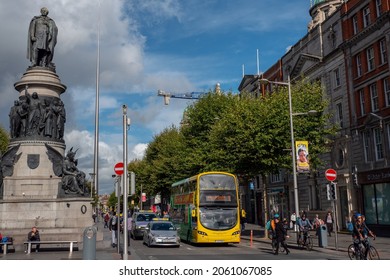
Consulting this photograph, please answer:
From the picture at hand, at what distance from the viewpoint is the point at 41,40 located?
81.1ft

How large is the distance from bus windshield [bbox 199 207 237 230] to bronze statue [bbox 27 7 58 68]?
12518mm

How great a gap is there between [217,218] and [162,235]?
134 inches

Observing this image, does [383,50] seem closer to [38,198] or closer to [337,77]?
[337,77]

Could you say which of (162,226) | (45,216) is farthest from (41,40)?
(162,226)

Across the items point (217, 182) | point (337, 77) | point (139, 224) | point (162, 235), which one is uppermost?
point (337, 77)

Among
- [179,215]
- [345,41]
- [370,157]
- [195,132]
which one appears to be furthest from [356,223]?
[195,132]

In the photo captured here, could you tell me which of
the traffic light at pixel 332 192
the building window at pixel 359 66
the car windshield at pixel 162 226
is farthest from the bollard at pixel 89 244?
the building window at pixel 359 66

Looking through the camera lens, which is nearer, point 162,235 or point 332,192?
point 332,192

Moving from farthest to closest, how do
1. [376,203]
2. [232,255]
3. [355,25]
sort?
[355,25], [376,203], [232,255]

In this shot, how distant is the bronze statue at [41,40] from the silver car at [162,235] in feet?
37.2

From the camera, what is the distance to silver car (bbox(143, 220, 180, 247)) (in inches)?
943

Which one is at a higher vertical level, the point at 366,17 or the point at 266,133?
the point at 366,17

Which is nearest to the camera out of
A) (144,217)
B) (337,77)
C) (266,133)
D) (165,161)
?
(266,133)
